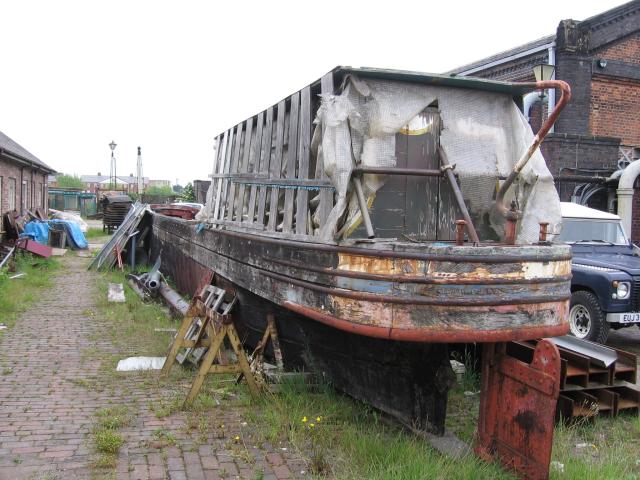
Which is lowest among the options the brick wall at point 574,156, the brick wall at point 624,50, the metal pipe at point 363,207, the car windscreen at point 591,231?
the car windscreen at point 591,231

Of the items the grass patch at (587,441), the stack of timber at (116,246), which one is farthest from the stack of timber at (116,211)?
the grass patch at (587,441)

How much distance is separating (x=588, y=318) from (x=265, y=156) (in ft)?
16.3

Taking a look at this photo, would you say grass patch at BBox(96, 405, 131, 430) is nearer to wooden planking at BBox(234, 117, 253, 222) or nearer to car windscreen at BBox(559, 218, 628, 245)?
wooden planking at BBox(234, 117, 253, 222)

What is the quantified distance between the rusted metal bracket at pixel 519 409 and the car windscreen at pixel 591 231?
593 cm

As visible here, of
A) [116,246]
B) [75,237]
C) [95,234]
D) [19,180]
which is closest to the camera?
[116,246]

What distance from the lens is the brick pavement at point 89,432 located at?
383 centimetres

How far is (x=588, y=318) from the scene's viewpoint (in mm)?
7922

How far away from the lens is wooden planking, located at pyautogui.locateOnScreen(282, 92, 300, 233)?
5.02m

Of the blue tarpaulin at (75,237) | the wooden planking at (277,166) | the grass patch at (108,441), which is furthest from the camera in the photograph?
the blue tarpaulin at (75,237)

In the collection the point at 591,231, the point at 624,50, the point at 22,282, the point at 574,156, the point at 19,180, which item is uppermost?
the point at 624,50

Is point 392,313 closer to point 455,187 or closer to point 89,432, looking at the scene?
point 455,187

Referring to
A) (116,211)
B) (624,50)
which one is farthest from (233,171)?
(116,211)

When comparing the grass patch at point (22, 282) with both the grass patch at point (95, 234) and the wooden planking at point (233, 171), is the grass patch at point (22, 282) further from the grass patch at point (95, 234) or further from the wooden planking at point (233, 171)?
the grass patch at point (95, 234)

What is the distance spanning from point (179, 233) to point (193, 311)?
169 inches
